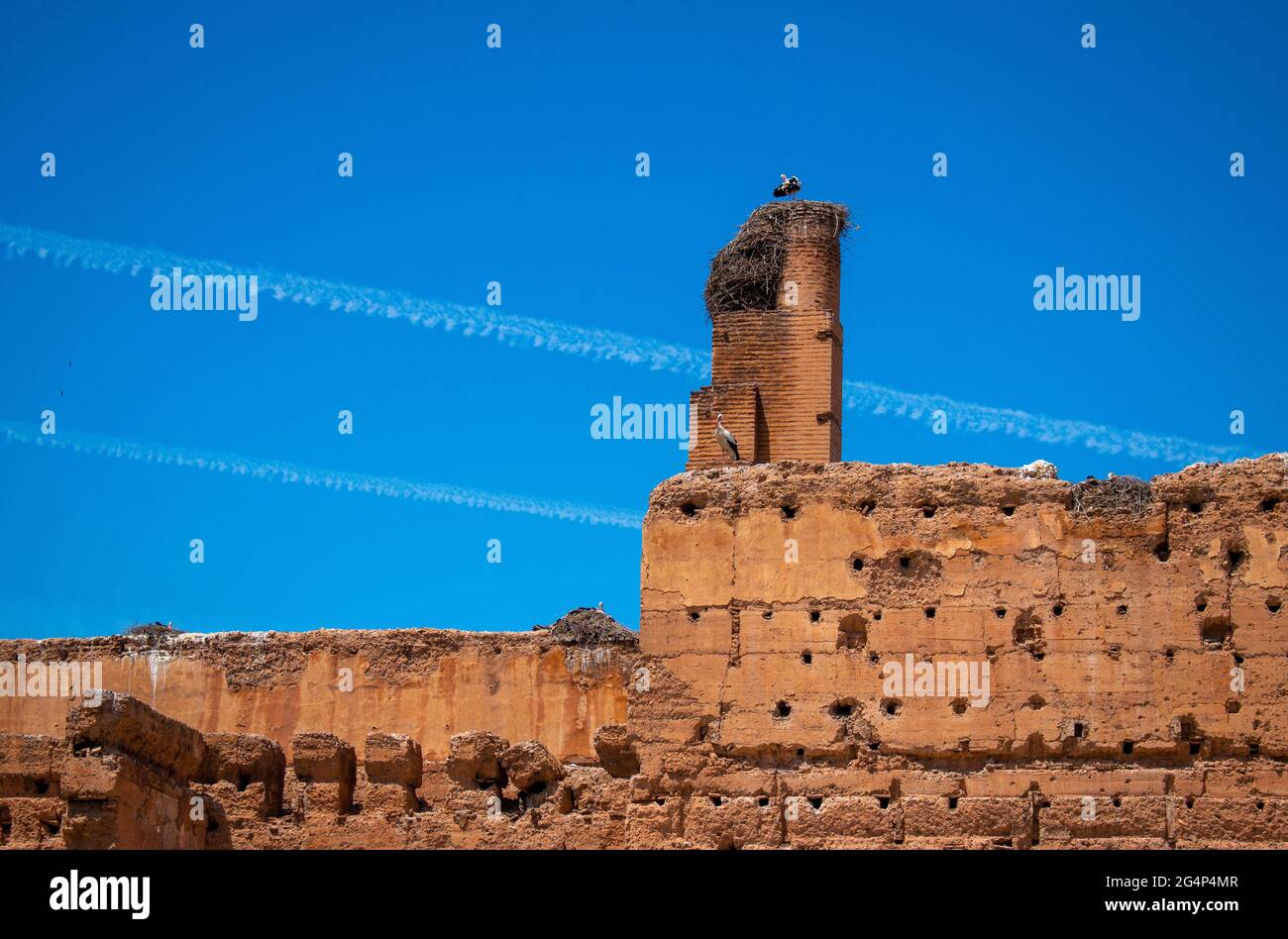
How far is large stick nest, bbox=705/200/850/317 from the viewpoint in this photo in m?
28.9

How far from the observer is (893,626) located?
24516 mm

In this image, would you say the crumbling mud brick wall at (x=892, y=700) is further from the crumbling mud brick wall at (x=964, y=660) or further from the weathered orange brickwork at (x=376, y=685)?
the weathered orange brickwork at (x=376, y=685)

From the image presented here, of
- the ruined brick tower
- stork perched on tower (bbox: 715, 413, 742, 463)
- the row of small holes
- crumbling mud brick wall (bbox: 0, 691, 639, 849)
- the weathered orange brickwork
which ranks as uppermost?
the ruined brick tower

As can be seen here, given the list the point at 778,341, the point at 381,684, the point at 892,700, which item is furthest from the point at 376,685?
the point at 892,700

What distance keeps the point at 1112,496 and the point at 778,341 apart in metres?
5.30

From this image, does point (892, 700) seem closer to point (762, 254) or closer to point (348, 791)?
point (348, 791)

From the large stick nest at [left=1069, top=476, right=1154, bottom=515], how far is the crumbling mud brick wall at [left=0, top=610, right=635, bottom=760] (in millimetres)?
5660

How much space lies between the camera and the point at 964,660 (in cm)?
2438

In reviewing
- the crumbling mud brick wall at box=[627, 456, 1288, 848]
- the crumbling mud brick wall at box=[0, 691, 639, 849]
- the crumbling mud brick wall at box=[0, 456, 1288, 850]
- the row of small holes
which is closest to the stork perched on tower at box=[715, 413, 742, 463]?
the crumbling mud brick wall at box=[0, 456, 1288, 850]

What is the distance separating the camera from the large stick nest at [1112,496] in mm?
24688

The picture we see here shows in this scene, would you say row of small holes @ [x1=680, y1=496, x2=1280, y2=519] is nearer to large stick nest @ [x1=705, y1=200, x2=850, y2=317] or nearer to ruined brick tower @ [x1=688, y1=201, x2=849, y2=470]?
ruined brick tower @ [x1=688, y1=201, x2=849, y2=470]

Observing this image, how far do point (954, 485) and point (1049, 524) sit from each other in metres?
1.04
